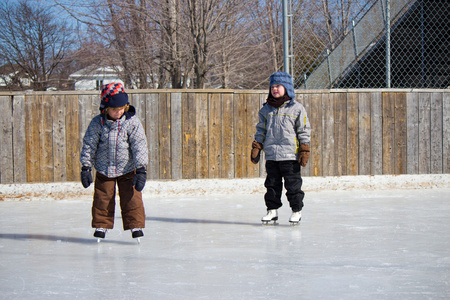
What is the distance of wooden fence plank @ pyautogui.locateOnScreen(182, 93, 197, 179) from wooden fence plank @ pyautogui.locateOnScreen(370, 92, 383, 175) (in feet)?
7.43

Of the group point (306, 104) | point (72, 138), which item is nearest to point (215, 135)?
point (306, 104)

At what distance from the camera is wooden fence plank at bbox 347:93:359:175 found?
6.89m

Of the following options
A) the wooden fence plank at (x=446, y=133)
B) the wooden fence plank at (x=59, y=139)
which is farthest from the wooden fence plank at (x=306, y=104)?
the wooden fence plank at (x=59, y=139)

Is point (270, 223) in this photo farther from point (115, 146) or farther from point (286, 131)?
point (115, 146)

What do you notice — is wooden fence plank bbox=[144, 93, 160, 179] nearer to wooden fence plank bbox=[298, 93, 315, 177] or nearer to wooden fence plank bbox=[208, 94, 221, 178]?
wooden fence plank bbox=[208, 94, 221, 178]

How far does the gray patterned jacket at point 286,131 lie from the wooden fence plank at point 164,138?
2393 millimetres

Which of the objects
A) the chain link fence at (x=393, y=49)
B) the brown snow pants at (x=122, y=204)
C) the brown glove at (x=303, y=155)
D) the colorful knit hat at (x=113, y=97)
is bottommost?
the brown snow pants at (x=122, y=204)

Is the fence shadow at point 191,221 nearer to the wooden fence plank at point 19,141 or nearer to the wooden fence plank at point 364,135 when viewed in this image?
the wooden fence plank at point 19,141

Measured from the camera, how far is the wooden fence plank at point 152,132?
6.58 meters

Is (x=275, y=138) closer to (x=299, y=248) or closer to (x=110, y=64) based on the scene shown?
(x=299, y=248)

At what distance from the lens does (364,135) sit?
22.7 ft

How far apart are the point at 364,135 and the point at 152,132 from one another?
8.80 feet

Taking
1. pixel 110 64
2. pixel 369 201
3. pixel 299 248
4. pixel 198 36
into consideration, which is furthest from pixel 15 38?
pixel 299 248

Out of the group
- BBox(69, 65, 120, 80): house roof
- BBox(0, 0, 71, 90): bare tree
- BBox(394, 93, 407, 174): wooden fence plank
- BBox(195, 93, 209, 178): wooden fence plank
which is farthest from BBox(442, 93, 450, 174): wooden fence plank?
BBox(0, 0, 71, 90): bare tree
